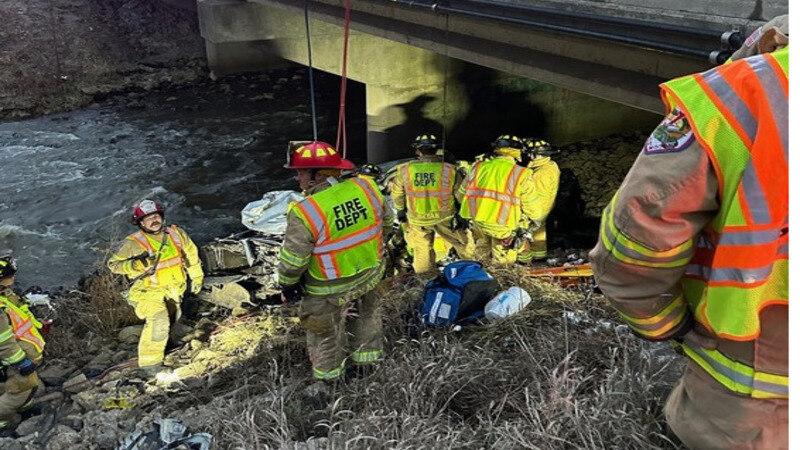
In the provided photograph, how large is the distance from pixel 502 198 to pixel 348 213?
280cm

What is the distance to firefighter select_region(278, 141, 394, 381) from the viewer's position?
4.08 meters

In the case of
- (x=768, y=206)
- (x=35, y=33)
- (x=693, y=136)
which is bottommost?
(x=35, y=33)

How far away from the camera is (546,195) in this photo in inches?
272

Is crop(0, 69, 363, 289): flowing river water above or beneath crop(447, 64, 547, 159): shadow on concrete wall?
beneath

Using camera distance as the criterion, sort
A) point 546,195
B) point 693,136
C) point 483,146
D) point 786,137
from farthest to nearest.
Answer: point 483,146 → point 546,195 → point 693,136 → point 786,137

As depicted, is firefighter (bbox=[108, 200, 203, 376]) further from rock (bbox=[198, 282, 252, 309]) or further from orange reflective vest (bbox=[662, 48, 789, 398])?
orange reflective vest (bbox=[662, 48, 789, 398])

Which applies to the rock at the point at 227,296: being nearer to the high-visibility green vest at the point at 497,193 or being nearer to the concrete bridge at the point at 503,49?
the high-visibility green vest at the point at 497,193

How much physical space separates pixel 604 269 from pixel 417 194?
17.4ft

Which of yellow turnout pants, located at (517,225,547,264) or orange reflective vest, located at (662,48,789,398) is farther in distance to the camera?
yellow turnout pants, located at (517,225,547,264)

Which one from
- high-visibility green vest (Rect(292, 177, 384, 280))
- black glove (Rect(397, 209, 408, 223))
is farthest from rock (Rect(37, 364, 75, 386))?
black glove (Rect(397, 209, 408, 223))

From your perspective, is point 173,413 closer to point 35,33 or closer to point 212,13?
point 212,13

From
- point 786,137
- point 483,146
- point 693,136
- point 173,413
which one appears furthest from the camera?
point 483,146

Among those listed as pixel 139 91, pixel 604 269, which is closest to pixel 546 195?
pixel 604 269

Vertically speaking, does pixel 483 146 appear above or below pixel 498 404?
below
